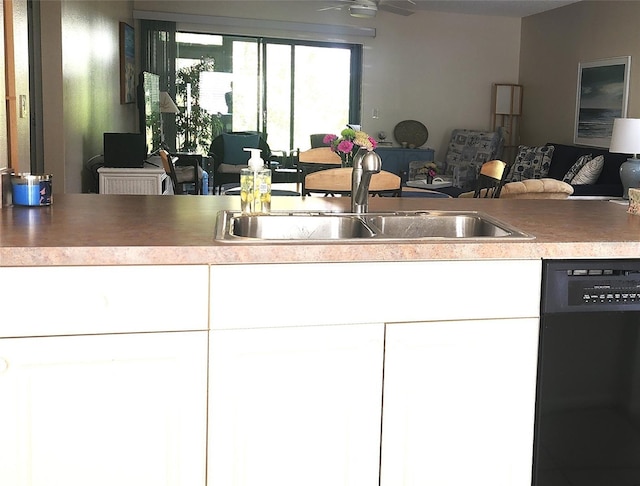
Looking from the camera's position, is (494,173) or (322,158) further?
(322,158)

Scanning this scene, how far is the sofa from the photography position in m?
6.45

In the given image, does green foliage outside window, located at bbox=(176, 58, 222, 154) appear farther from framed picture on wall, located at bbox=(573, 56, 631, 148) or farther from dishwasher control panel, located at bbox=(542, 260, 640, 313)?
dishwasher control panel, located at bbox=(542, 260, 640, 313)

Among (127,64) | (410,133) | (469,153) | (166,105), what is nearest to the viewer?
(127,64)

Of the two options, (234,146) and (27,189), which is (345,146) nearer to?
(27,189)

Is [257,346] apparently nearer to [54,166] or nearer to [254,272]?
[254,272]

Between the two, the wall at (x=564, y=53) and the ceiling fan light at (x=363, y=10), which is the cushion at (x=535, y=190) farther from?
the wall at (x=564, y=53)

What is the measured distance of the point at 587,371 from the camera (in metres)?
1.74

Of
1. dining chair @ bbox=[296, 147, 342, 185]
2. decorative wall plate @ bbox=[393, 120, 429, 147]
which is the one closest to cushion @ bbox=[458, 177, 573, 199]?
dining chair @ bbox=[296, 147, 342, 185]

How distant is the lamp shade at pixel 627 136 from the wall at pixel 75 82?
4439mm

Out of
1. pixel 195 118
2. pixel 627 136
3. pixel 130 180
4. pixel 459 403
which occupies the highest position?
pixel 195 118

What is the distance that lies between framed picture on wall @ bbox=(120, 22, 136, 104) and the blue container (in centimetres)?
544

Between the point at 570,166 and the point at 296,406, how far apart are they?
266 inches

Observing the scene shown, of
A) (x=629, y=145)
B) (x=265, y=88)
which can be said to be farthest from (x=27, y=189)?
(x=265, y=88)

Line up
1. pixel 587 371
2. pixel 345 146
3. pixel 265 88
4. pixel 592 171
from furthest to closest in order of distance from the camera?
1. pixel 265 88
2. pixel 592 171
3. pixel 345 146
4. pixel 587 371
